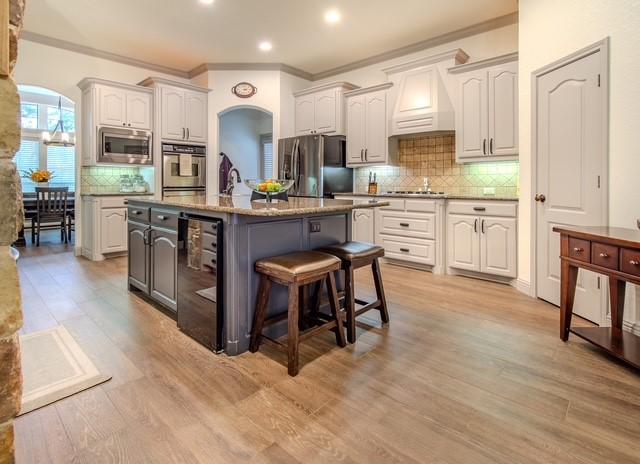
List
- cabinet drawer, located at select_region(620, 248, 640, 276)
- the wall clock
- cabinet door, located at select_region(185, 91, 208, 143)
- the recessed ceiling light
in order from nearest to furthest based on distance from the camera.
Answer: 1. cabinet drawer, located at select_region(620, 248, 640, 276)
2. the recessed ceiling light
3. cabinet door, located at select_region(185, 91, 208, 143)
4. the wall clock

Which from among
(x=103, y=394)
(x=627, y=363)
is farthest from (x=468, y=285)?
(x=103, y=394)

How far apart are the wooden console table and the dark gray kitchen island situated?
4.39 feet

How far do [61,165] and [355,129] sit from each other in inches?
267

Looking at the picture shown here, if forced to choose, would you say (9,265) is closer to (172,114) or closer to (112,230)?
(112,230)

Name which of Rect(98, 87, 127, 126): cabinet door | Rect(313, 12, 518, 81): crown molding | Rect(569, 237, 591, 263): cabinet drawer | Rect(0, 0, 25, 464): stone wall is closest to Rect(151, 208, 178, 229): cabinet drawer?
Rect(0, 0, 25, 464): stone wall

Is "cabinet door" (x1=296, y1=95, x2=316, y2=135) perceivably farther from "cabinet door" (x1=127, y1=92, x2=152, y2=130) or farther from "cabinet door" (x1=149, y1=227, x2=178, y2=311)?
"cabinet door" (x1=149, y1=227, x2=178, y2=311)

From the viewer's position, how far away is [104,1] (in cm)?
402

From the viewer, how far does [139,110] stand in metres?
5.48

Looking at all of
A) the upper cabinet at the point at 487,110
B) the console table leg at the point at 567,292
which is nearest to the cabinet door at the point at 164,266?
the console table leg at the point at 567,292

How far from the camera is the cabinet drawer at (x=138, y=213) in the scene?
3.15m

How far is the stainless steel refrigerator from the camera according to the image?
18.0 feet

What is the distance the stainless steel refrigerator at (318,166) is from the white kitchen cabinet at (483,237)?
6.05 feet

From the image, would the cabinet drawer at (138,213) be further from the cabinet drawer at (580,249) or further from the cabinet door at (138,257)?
the cabinet drawer at (580,249)

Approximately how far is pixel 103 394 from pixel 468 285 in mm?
3349
